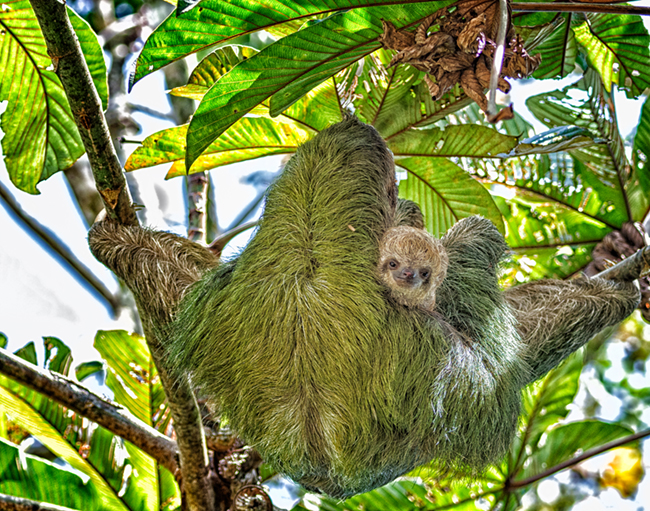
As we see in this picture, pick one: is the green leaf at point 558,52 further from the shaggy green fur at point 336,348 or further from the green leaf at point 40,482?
the green leaf at point 40,482

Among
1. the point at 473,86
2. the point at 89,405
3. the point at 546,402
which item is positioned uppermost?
the point at 473,86

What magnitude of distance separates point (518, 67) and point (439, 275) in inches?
48.8

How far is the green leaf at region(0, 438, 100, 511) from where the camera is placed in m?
4.73

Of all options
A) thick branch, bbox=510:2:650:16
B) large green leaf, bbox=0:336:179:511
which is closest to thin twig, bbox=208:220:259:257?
large green leaf, bbox=0:336:179:511

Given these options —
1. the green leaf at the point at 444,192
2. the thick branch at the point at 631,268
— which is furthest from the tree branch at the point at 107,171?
the thick branch at the point at 631,268

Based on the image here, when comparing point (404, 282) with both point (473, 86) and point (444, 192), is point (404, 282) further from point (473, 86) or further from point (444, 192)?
point (444, 192)

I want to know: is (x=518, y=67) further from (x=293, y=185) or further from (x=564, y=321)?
(x=564, y=321)

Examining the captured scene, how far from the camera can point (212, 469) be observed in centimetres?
496

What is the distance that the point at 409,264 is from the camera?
3459 mm

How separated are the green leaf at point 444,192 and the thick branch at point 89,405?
2.66 metres

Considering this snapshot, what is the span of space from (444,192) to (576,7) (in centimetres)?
190

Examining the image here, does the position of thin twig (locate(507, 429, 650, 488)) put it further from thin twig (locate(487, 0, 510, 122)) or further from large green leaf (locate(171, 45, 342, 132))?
thin twig (locate(487, 0, 510, 122))

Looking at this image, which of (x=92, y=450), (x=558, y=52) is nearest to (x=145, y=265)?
(x=92, y=450)

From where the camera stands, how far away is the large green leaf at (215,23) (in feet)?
9.66
